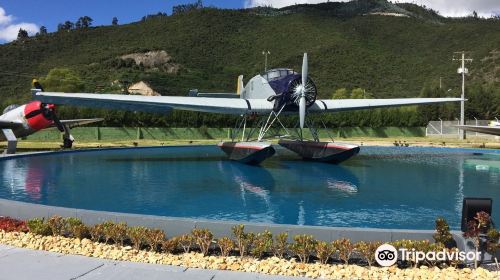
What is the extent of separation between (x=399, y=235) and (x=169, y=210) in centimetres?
514

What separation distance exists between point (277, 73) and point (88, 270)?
16.9 meters

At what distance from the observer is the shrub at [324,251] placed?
5.91 meters

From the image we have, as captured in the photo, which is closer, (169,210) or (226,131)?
(169,210)

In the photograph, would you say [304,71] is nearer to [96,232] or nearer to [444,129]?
[96,232]

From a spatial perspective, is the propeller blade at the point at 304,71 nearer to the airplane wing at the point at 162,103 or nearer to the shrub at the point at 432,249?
the airplane wing at the point at 162,103

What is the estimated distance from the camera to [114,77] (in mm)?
96062

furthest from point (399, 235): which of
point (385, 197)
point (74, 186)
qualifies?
point (74, 186)

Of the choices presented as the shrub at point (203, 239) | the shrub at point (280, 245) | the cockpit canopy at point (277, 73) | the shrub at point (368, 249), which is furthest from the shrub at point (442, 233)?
the cockpit canopy at point (277, 73)

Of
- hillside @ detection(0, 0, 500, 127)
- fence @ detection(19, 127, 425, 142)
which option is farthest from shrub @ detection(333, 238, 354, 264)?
hillside @ detection(0, 0, 500, 127)

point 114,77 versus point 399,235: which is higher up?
point 114,77

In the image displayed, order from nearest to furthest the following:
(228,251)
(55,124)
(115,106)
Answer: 1. (228,251)
2. (115,106)
3. (55,124)

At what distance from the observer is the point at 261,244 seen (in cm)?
607

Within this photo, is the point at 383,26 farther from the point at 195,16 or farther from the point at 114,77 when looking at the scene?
the point at 114,77

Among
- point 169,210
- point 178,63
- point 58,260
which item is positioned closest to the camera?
point 58,260
